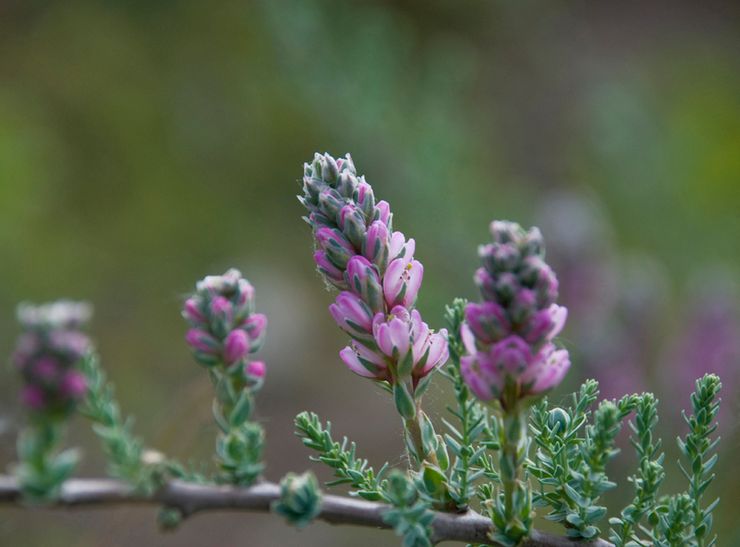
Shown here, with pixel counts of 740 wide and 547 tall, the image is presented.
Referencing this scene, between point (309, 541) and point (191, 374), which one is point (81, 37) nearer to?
point (191, 374)

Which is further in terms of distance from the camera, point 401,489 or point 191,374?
point 191,374

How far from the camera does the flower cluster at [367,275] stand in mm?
658

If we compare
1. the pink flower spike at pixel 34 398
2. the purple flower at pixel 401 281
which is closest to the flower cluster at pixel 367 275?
the purple flower at pixel 401 281

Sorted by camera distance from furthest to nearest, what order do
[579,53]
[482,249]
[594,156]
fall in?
1. [579,53]
2. [594,156]
3. [482,249]

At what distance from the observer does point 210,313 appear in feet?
2.01

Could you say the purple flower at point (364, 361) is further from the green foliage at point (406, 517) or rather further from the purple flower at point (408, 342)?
the green foliage at point (406, 517)

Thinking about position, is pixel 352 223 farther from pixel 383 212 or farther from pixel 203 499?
pixel 203 499

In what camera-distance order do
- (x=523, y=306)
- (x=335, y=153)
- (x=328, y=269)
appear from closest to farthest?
(x=523, y=306) → (x=328, y=269) → (x=335, y=153)

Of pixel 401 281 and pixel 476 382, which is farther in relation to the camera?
pixel 401 281

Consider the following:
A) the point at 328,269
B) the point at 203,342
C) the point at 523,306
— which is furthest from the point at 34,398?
the point at 523,306

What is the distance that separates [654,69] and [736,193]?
2.24 m

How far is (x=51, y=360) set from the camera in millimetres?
573

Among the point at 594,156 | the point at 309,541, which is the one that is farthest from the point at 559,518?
the point at 594,156

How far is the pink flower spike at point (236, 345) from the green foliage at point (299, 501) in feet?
0.32
